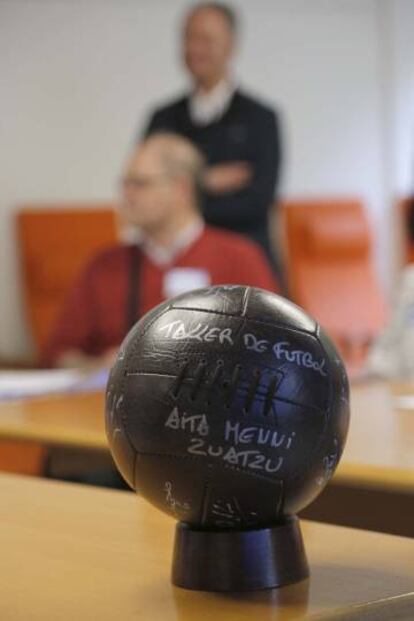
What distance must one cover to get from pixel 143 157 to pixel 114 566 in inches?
120

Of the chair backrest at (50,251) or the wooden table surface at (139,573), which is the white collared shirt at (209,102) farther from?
the wooden table surface at (139,573)

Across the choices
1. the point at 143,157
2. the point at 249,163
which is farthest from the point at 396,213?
the point at 143,157

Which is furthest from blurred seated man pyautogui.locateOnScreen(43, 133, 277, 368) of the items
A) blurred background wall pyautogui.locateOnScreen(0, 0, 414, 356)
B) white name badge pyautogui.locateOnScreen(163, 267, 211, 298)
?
blurred background wall pyautogui.locateOnScreen(0, 0, 414, 356)

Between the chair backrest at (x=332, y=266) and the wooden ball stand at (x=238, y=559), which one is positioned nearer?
the wooden ball stand at (x=238, y=559)

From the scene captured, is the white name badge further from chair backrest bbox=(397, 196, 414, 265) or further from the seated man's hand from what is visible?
chair backrest bbox=(397, 196, 414, 265)

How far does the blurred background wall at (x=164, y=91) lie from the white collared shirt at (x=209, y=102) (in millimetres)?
1474

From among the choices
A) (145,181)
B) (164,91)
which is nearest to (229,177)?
(145,181)

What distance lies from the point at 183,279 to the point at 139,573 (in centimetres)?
282

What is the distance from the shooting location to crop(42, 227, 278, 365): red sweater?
419 centimetres

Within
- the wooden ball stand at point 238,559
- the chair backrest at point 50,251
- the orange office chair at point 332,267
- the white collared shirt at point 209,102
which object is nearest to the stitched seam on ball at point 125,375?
the wooden ball stand at point 238,559

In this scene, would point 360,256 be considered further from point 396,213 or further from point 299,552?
point 299,552

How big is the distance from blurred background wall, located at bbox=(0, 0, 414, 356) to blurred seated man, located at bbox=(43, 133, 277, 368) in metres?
2.60

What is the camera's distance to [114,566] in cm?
140

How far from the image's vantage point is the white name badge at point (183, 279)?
4.12 meters
